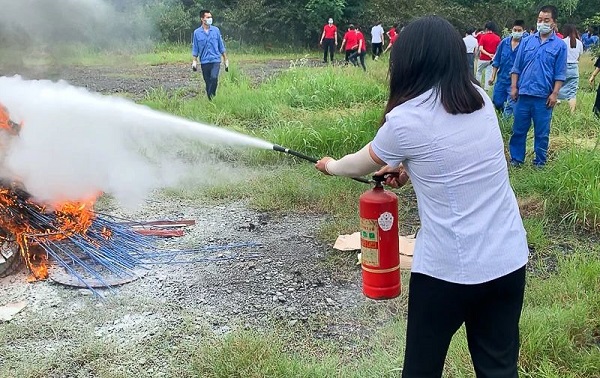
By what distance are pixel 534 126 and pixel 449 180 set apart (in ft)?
16.1

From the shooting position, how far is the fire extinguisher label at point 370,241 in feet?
8.89

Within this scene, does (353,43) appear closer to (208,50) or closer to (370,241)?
(208,50)

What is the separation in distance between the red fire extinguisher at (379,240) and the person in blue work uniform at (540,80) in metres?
4.18

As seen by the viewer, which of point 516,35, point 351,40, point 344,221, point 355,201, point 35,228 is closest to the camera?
point 35,228

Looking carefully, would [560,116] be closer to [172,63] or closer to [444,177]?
Answer: [444,177]

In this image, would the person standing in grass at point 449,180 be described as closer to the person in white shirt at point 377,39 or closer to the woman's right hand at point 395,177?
the woman's right hand at point 395,177

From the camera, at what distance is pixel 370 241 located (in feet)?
8.98

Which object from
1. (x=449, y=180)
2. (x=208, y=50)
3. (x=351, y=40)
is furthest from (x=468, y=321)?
(x=351, y=40)

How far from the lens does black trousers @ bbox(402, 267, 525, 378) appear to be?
6.77 feet

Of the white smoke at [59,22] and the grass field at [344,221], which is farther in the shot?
the white smoke at [59,22]

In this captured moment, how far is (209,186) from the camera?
20.7ft

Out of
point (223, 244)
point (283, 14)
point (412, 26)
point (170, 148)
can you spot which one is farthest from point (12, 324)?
A: point (283, 14)

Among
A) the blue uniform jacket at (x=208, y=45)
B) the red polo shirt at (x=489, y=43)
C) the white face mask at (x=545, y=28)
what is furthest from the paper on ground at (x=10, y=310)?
the red polo shirt at (x=489, y=43)

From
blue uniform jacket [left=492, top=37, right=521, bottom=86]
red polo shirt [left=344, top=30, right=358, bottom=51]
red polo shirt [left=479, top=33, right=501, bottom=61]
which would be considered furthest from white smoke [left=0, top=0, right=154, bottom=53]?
red polo shirt [left=344, top=30, right=358, bottom=51]
